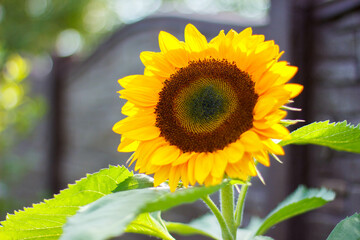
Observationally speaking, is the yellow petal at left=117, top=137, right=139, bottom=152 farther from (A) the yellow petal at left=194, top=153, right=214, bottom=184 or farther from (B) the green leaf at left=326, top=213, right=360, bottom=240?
(B) the green leaf at left=326, top=213, right=360, bottom=240

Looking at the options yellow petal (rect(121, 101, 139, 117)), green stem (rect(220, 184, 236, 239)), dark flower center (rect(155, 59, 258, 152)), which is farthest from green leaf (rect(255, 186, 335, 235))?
yellow petal (rect(121, 101, 139, 117))

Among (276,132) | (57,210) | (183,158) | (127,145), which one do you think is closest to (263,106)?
(276,132)

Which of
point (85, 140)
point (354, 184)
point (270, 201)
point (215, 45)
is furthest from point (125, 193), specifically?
point (85, 140)

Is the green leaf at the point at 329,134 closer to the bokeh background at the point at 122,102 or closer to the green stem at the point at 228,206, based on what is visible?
the green stem at the point at 228,206

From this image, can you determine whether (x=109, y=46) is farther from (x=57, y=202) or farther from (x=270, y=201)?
(x=57, y=202)

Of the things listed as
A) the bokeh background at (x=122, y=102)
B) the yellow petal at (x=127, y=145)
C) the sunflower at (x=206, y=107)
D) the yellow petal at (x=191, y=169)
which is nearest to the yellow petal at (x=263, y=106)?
the sunflower at (x=206, y=107)

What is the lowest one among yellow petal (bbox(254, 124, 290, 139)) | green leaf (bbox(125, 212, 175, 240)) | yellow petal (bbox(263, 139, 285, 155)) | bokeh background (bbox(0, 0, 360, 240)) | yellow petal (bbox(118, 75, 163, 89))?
green leaf (bbox(125, 212, 175, 240))
